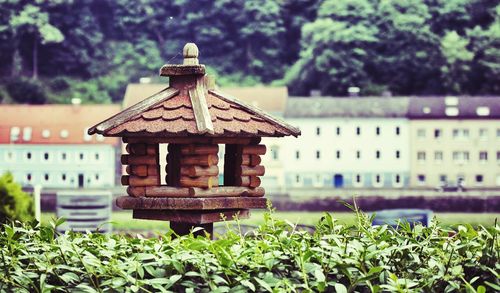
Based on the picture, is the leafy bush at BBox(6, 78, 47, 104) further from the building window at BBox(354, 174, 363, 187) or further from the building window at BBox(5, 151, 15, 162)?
the building window at BBox(354, 174, 363, 187)

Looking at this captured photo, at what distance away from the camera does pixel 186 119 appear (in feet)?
7.86

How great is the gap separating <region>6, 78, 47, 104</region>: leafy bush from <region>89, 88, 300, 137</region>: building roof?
1985 cm

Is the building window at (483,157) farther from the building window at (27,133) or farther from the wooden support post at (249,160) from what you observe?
the wooden support post at (249,160)

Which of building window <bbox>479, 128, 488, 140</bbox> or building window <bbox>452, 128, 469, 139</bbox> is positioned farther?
building window <bbox>479, 128, 488, 140</bbox>

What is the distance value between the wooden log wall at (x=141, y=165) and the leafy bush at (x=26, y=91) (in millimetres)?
19786

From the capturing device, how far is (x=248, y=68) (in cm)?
2602

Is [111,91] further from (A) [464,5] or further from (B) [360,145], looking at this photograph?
(A) [464,5]

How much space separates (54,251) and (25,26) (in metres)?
18.6

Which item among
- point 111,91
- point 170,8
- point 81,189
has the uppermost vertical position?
point 170,8

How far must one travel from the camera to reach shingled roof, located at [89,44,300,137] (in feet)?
7.77

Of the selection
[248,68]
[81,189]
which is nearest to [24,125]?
Answer: [81,189]

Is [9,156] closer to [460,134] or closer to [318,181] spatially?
[318,181]

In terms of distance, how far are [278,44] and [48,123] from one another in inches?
246

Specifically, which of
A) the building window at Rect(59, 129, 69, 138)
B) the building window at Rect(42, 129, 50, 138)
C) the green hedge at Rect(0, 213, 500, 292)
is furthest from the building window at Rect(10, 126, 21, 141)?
the green hedge at Rect(0, 213, 500, 292)
